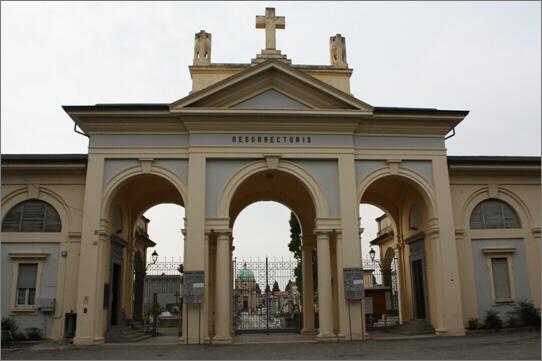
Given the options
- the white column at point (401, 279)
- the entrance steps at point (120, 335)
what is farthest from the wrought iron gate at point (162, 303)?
the white column at point (401, 279)

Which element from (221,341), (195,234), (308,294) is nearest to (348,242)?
(308,294)

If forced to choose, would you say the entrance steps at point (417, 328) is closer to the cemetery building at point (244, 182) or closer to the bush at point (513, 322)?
the cemetery building at point (244, 182)

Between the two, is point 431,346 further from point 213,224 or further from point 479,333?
point 213,224

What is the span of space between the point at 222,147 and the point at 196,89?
2614 millimetres

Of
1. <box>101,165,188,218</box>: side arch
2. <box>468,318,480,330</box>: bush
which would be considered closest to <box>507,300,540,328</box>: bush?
<box>468,318,480,330</box>: bush

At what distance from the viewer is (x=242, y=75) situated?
1585cm

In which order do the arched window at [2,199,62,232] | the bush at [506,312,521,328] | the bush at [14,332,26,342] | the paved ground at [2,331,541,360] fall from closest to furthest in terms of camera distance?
the paved ground at [2,331,541,360] → the bush at [14,332,26,342] → the bush at [506,312,521,328] → the arched window at [2,199,62,232]

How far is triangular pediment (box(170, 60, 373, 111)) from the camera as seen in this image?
15844 mm

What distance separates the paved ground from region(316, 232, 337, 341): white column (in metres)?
0.63

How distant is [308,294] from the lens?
63.4 feet

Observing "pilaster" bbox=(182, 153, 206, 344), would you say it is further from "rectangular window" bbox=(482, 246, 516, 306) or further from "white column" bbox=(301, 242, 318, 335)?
"rectangular window" bbox=(482, 246, 516, 306)

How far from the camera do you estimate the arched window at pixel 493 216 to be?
17.7m

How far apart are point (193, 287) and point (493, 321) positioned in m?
9.93

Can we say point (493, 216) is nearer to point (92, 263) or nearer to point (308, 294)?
point (308, 294)
